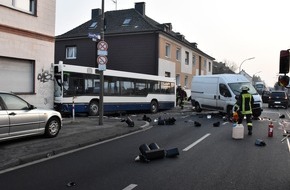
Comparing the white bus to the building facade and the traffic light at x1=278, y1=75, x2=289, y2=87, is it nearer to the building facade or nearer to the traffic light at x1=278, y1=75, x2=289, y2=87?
the building facade

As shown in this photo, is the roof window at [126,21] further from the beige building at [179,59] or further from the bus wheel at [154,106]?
the bus wheel at [154,106]

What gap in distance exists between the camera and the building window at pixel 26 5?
50.9ft

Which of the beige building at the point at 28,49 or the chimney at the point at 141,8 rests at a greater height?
the chimney at the point at 141,8

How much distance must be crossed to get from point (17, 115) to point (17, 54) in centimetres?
684

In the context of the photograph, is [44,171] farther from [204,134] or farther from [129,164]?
[204,134]

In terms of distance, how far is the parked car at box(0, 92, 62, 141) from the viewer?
358 inches

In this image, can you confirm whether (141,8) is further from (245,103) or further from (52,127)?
(52,127)

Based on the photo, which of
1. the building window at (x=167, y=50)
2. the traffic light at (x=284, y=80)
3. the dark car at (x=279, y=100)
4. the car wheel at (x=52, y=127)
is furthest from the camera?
the building window at (x=167, y=50)

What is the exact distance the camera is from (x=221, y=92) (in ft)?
68.8

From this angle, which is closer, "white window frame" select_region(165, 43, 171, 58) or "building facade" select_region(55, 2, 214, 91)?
"building facade" select_region(55, 2, 214, 91)

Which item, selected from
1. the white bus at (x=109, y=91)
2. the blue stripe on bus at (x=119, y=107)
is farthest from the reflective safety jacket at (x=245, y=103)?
the blue stripe on bus at (x=119, y=107)

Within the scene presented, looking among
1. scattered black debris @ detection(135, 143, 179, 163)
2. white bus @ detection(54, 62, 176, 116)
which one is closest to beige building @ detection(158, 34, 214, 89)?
white bus @ detection(54, 62, 176, 116)

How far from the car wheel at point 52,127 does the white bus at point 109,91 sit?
5253 mm

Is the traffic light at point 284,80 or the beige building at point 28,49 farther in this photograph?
the beige building at point 28,49
